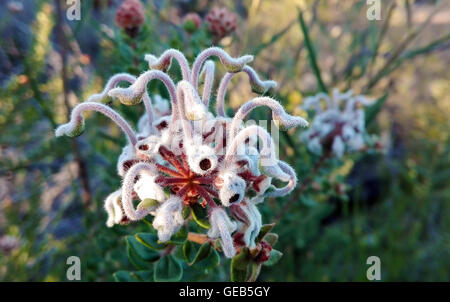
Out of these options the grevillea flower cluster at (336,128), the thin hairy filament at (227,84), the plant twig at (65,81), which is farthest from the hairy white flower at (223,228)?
the plant twig at (65,81)

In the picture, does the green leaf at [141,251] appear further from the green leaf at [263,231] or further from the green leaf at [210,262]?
the green leaf at [263,231]

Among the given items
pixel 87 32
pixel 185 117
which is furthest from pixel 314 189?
pixel 87 32

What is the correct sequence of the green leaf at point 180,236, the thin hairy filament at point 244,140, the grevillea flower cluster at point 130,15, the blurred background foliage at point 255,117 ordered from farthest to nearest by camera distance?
the blurred background foliage at point 255,117 → the grevillea flower cluster at point 130,15 → the green leaf at point 180,236 → the thin hairy filament at point 244,140

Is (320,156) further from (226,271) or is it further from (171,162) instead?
(171,162)

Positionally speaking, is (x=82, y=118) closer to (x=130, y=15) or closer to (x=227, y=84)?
(x=227, y=84)

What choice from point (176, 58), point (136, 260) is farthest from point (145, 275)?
point (176, 58)

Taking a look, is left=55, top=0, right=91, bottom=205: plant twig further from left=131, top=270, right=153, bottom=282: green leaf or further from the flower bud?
the flower bud
